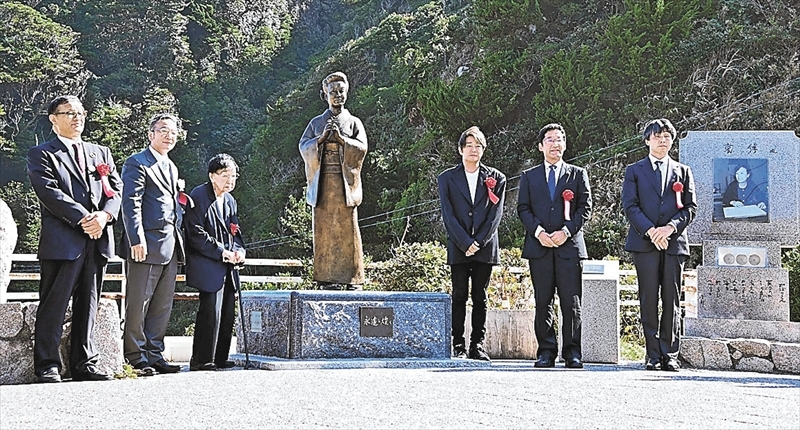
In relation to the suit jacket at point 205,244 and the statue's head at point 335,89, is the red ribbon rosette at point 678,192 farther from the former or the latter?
the suit jacket at point 205,244

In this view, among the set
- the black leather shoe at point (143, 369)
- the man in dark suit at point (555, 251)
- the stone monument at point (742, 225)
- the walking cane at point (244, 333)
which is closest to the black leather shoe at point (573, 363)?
the man in dark suit at point (555, 251)

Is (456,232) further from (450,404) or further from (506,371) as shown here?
(450,404)

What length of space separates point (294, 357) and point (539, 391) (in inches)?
83.4

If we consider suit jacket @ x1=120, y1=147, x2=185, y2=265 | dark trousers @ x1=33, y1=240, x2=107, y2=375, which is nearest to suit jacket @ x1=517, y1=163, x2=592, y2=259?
suit jacket @ x1=120, y1=147, x2=185, y2=265

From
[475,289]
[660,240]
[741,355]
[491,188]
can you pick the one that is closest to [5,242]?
[475,289]

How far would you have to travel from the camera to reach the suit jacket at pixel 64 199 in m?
5.41

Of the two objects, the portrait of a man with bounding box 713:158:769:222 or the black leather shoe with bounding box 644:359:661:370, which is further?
the portrait of a man with bounding box 713:158:769:222

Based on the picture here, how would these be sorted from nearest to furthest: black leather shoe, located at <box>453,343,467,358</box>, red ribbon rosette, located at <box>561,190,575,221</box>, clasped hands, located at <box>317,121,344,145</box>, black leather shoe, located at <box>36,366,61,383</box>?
black leather shoe, located at <box>36,366,61,383</box>, red ribbon rosette, located at <box>561,190,575,221</box>, clasped hands, located at <box>317,121,344,145</box>, black leather shoe, located at <box>453,343,467,358</box>

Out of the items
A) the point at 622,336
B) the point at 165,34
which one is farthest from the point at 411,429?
the point at 165,34

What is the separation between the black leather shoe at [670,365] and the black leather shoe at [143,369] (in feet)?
10.5

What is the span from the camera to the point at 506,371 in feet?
Answer: 20.4

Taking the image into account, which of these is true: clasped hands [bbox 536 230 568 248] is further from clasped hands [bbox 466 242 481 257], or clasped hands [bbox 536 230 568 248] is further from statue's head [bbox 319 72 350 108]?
statue's head [bbox 319 72 350 108]

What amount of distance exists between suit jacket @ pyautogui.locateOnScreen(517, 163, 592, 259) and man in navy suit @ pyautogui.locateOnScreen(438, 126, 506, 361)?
21cm

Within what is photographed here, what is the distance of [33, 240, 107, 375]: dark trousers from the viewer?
17.6 feet
